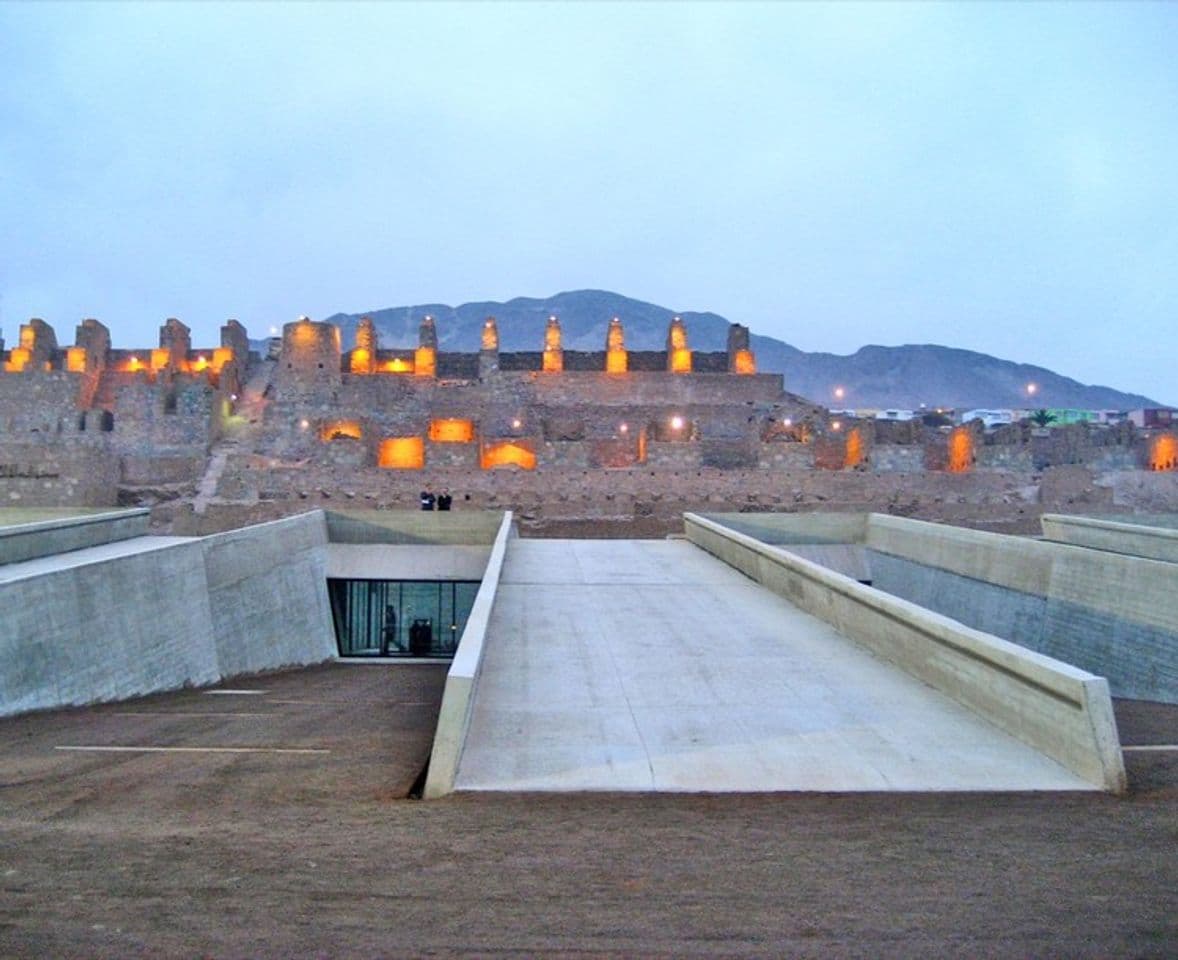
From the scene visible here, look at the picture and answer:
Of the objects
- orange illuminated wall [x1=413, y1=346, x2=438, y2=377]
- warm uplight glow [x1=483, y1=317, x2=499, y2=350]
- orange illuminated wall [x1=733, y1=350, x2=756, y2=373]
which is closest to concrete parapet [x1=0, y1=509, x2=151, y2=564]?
orange illuminated wall [x1=413, y1=346, x2=438, y2=377]

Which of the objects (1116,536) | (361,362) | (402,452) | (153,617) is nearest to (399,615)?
(153,617)

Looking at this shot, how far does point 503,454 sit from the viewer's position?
143 feet

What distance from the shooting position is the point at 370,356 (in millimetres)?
56000

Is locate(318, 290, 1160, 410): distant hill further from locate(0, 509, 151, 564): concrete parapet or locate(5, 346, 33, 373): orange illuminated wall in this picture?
locate(0, 509, 151, 564): concrete parapet

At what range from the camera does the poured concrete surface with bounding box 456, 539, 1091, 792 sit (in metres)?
6.34

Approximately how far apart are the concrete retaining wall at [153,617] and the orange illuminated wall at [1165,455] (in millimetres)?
49543

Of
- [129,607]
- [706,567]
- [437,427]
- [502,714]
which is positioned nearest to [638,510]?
[706,567]

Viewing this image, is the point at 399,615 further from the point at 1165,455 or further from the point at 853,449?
the point at 1165,455

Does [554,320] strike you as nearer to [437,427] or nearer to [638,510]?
[437,427]

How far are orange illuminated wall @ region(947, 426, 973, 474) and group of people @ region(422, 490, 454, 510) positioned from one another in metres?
27.0

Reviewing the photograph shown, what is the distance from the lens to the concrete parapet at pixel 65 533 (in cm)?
1220

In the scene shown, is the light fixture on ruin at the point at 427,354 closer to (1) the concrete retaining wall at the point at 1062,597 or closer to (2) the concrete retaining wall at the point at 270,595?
(2) the concrete retaining wall at the point at 270,595

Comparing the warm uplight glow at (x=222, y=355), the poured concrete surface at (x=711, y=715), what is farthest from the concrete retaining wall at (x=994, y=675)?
the warm uplight glow at (x=222, y=355)

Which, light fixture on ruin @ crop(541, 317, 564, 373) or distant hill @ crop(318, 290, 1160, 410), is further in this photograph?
distant hill @ crop(318, 290, 1160, 410)
